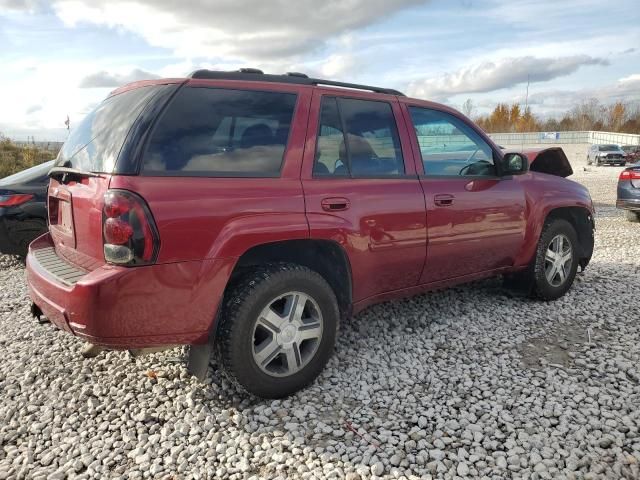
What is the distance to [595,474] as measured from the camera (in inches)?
92.7

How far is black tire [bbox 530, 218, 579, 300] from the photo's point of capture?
4.53m

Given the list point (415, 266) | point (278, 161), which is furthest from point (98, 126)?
point (415, 266)

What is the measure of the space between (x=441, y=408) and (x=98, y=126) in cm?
264

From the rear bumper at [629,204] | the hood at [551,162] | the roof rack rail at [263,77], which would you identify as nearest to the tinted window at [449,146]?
the roof rack rail at [263,77]

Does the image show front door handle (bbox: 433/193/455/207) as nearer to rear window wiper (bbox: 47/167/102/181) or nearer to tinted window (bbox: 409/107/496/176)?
tinted window (bbox: 409/107/496/176)

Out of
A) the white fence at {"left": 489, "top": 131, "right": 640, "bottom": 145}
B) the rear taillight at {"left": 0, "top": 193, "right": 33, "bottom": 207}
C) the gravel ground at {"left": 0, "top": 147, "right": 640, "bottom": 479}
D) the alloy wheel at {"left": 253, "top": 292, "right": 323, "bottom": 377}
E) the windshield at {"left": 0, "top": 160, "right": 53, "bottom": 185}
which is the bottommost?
the gravel ground at {"left": 0, "top": 147, "right": 640, "bottom": 479}

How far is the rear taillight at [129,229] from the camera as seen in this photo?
2.37m

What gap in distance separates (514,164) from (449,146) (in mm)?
616

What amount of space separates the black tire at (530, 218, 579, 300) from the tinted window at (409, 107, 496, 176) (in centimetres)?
96

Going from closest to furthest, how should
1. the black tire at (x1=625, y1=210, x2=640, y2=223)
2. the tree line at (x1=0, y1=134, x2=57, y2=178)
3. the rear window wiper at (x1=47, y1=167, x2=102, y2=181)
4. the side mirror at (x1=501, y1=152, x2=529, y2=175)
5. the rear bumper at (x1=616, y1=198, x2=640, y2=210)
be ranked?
the rear window wiper at (x1=47, y1=167, x2=102, y2=181)
the side mirror at (x1=501, y1=152, x2=529, y2=175)
the rear bumper at (x1=616, y1=198, x2=640, y2=210)
the black tire at (x1=625, y1=210, x2=640, y2=223)
the tree line at (x1=0, y1=134, x2=57, y2=178)

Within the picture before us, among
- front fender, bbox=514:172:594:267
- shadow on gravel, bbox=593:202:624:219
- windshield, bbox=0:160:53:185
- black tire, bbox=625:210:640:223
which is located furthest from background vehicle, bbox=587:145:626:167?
windshield, bbox=0:160:53:185

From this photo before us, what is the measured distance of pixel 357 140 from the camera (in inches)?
130

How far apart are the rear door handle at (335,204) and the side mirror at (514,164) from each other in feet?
5.63

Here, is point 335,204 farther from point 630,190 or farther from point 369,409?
Result: point 630,190
